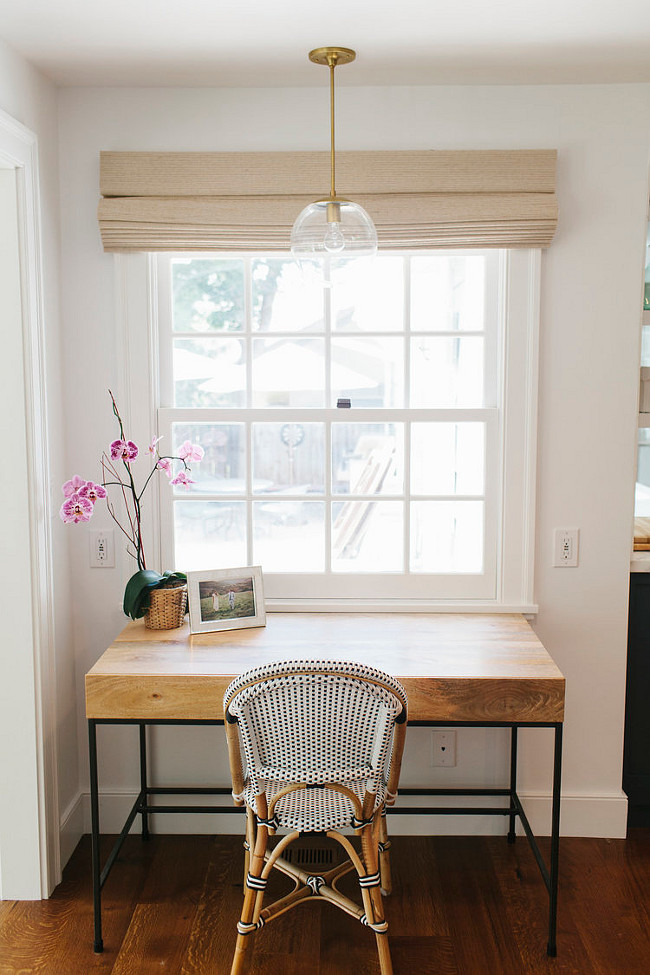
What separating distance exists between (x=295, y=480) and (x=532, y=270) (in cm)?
104

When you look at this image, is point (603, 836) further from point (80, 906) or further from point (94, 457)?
point (94, 457)

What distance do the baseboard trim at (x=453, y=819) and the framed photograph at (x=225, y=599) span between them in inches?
29.3

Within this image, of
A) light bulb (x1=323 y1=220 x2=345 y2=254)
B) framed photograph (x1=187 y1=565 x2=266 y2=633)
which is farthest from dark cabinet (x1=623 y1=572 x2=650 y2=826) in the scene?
light bulb (x1=323 y1=220 x2=345 y2=254)

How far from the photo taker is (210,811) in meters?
2.86

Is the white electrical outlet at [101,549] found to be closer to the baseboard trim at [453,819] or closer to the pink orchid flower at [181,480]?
the pink orchid flower at [181,480]

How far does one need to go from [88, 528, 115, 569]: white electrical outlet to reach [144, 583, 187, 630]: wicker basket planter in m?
0.30

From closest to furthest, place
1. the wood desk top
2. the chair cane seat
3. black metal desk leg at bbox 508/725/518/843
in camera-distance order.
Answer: the chair cane seat → the wood desk top → black metal desk leg at bbox 508/725/518/843

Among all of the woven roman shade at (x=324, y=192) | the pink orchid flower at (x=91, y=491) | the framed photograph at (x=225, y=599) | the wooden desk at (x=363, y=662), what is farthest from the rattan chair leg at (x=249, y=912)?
the woven roman shade at (x=324, y=192)

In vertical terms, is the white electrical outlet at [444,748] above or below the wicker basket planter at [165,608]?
below

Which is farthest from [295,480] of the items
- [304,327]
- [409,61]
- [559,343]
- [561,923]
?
[561,923]

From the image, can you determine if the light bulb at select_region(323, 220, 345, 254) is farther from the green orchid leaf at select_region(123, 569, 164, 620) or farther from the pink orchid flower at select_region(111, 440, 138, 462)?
the green orchid leaf at select_region(123, 569, 164, 620)

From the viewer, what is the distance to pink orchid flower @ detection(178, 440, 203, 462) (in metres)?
2.69

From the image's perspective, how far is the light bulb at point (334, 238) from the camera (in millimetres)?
2084

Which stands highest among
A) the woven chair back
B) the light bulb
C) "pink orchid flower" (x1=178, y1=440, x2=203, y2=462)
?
the light bulb
